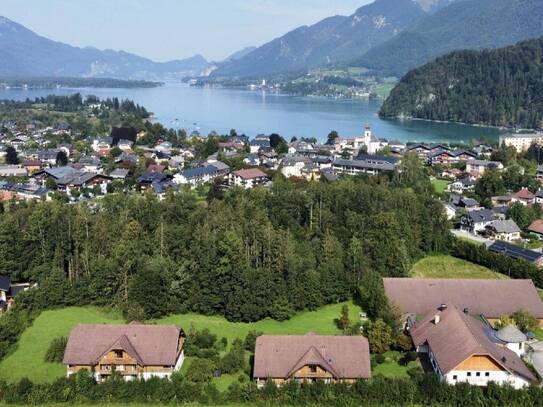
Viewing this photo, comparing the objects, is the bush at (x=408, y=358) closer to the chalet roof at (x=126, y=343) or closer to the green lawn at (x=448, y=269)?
the chalet roof at (x=126, y=343)

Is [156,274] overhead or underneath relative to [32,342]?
overhead

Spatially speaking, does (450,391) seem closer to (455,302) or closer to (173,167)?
(455,302)

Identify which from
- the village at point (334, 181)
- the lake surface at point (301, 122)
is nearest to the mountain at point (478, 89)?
the lake surface at point (301, 122)

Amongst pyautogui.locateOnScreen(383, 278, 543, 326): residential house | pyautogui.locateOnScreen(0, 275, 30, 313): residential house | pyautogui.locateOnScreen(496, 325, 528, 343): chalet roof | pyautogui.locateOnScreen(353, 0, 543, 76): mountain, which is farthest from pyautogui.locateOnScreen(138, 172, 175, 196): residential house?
pyautogui.locateOnScreen(353, 0, 543, 76): mountain

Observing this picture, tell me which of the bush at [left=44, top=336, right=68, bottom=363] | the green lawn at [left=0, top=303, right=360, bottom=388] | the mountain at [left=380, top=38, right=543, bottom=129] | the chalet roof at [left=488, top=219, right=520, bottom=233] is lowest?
the green lawn at [left=0, top=303, right=360, bottom=388]

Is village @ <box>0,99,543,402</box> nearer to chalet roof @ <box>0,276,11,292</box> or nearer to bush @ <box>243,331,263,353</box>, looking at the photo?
chalet roof @ <box>0,276,11,292</box>

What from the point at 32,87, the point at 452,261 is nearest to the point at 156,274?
the point at 452,261
